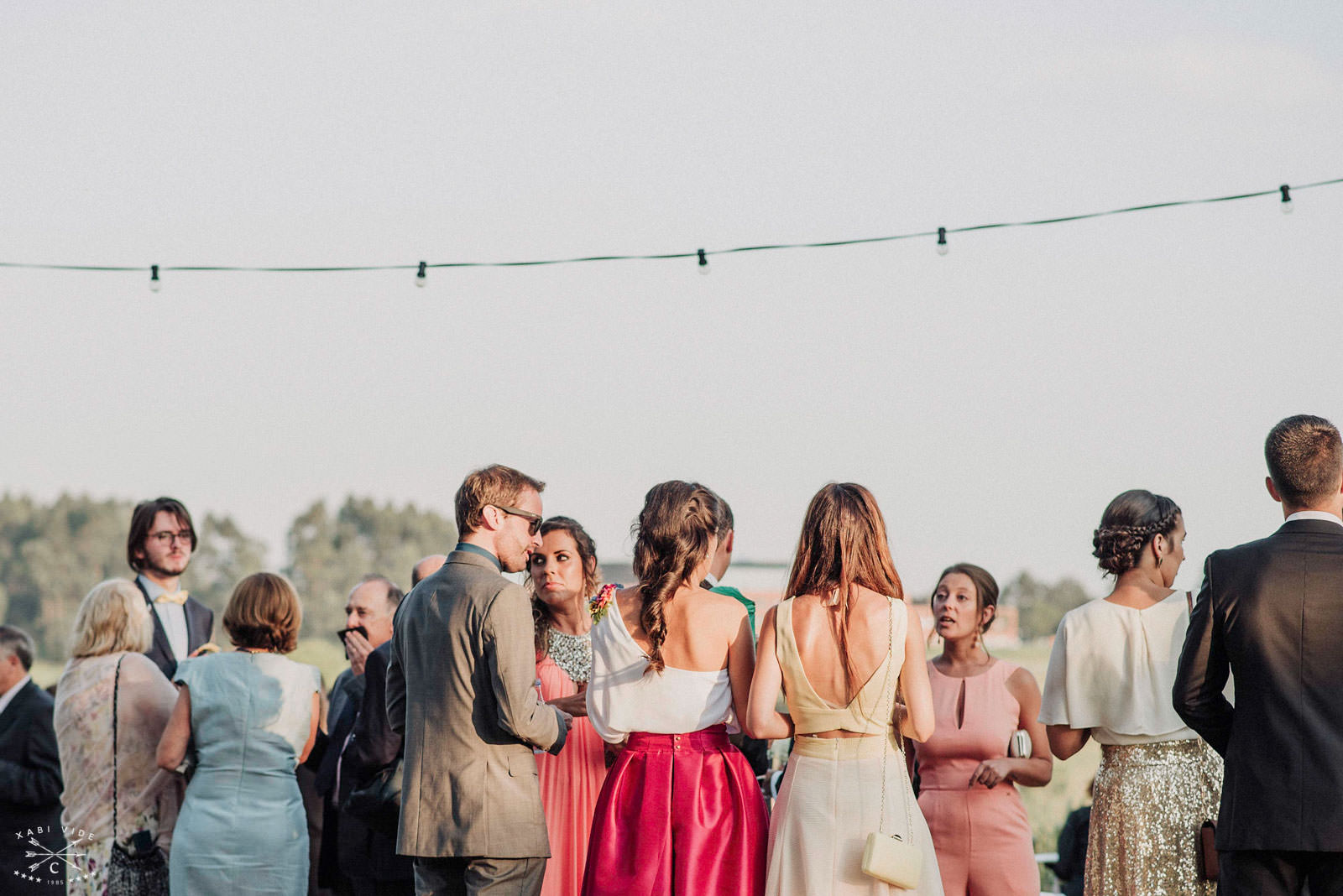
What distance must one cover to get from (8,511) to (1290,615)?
63.5 metres

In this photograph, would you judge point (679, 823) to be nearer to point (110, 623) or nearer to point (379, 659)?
point (379, 659)

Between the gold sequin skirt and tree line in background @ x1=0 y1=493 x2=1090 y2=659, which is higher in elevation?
tree line in background @ x1=0 y1=493 x2=1090 y2=659

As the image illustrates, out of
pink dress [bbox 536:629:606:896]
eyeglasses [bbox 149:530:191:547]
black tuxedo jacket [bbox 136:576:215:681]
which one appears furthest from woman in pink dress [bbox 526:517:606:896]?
eyeglasses [bbox 149:530:191:547]

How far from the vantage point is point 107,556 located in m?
58.7

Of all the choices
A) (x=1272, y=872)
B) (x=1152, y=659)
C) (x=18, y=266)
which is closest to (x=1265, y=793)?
(x=1272, y=872)

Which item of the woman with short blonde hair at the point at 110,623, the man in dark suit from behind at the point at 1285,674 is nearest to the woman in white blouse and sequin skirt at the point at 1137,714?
the man in dark suit from behind at the point at 1285,674

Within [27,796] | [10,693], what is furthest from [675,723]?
[10,693]

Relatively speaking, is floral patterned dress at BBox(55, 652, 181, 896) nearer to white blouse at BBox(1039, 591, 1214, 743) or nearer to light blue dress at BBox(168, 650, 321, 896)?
light blue dress at BBox(168, 650, 321, 896)

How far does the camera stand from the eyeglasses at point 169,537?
572cm

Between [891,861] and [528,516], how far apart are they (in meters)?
1.42

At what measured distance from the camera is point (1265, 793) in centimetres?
320

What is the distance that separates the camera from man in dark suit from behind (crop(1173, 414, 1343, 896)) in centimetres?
316

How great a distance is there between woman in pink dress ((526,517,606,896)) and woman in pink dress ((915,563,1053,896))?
46.5 inches

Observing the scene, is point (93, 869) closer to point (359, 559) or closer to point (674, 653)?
point (674, 653)
